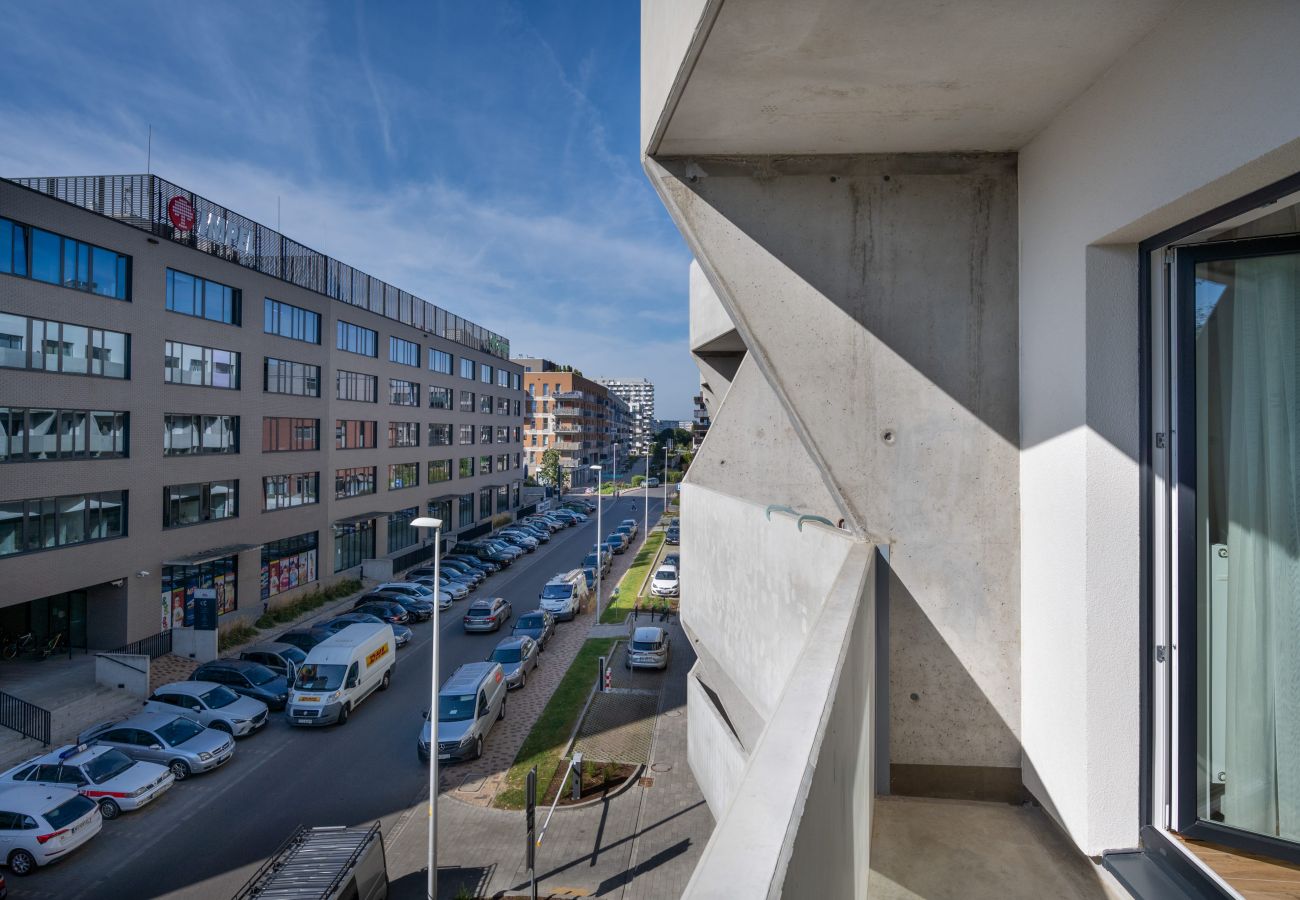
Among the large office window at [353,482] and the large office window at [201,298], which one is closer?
the large office window at [201,298]

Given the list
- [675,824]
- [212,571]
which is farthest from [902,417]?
[212,571]

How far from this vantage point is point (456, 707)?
52.2 ft

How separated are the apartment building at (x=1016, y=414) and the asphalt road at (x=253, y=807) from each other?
11.0 metres

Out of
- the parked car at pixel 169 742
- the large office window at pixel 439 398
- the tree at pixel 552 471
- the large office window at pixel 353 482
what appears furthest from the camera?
the tree at pixel 552 471

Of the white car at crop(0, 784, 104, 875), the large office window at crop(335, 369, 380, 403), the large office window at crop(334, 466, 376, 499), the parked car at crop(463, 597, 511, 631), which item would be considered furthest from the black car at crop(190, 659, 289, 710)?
the large office window at crop(335, 369, 380, 403)

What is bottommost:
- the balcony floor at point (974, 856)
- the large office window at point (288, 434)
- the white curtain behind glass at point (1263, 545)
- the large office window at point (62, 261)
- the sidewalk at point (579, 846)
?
the sidewalk at point (579, 846)

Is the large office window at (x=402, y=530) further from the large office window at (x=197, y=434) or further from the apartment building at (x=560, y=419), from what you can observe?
the apartment building at (x=560, y=419)

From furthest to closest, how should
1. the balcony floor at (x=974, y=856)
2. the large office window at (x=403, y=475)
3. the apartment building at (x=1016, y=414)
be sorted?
the large office window at (x=403, y=475) < the balcony floor at (x=974, y=856) < the apartment building at (x=1016, y=414)

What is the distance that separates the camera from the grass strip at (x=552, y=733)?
46.5ft

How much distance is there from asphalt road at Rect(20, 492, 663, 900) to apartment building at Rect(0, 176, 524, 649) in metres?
7.70

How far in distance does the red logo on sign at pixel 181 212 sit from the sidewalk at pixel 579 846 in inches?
793

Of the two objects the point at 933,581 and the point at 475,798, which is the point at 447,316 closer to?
the point at 475,798

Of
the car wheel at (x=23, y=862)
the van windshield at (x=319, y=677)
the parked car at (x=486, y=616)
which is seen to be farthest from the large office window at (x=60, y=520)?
the parked car at (x=486, y=616)

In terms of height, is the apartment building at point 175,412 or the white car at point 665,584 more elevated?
the apartment building at point 175,412
